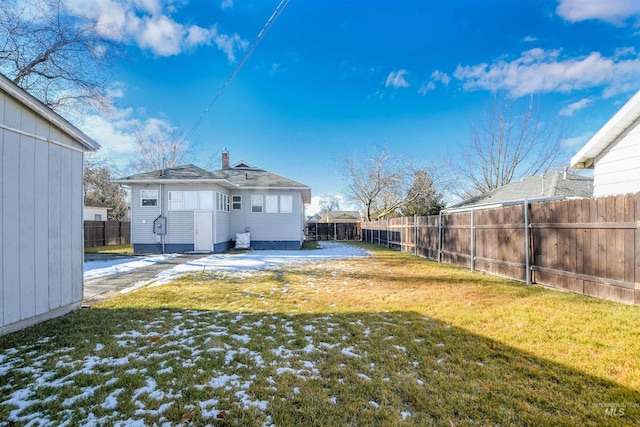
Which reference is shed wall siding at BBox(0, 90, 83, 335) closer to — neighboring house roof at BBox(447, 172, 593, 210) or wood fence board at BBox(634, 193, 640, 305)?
wood fence board at BBox(634, 193, 640, 305)

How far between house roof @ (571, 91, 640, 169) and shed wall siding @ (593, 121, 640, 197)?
10 cm

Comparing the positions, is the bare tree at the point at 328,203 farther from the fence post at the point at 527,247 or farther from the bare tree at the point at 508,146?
the fence post at the point at 527,247

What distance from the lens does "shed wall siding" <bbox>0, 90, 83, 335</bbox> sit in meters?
3.49

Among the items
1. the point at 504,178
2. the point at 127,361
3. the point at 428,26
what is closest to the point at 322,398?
the point at 127,361

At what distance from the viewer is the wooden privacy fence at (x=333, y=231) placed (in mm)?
25781

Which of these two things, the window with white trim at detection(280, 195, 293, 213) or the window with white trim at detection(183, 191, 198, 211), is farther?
the window with white trim at detection(280, 195, 293, 213)

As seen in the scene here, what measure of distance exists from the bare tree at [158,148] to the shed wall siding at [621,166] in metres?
29.7

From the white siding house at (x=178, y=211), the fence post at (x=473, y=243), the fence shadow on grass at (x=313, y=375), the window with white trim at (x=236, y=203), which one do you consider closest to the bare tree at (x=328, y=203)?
the window with white trim at (x=236, y=203)

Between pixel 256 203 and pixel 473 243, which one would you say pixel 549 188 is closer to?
pixel 473 243

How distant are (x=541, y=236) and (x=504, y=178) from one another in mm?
21348

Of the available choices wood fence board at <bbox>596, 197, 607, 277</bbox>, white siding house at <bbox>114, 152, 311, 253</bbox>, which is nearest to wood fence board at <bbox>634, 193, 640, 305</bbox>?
wood fence board at <bbox>596, 197, 607, 277</bbox>

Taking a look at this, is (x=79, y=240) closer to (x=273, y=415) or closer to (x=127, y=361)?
(x=127, y=361)

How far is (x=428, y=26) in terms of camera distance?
37.5 feet

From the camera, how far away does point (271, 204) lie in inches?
639
